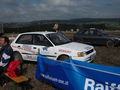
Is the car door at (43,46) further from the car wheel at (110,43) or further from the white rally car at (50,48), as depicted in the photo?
the car wheel at (110,43)

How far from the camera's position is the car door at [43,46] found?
8.62 meters

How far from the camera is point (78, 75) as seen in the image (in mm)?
5055

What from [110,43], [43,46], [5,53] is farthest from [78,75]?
[110,43]

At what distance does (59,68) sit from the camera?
569cm

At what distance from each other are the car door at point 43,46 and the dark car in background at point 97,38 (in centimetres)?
741

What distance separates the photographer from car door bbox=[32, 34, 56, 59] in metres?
8.62

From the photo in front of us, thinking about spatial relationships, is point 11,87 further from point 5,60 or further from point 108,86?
point 108,86

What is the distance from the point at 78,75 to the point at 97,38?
1092 centimetres

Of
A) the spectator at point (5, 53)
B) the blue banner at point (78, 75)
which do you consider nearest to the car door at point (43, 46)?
the blue banner at point (78, 75)

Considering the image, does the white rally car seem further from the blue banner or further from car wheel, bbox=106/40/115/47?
car wheel, bbox=106/40/115/47

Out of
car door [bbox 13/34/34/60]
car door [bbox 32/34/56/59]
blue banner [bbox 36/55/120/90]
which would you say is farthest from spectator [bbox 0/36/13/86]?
car door [bbox 13/34/34/60]

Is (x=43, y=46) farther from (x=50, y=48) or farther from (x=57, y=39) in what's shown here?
(x=57, y=39)

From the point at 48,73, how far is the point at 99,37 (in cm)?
1012

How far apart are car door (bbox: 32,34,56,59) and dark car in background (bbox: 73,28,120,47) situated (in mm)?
7409
